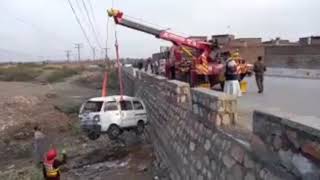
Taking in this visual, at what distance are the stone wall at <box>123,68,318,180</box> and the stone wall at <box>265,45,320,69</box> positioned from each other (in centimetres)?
1981

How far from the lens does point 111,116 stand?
20.9m

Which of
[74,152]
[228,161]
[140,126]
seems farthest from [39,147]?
[228,161]

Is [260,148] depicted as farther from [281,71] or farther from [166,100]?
[281,71]

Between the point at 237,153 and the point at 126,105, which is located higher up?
the point at 237,153

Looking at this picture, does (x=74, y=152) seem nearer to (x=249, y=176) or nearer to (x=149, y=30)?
(x=149, y=30)

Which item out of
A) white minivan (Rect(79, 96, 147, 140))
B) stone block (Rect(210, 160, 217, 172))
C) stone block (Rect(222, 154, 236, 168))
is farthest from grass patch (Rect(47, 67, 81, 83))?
stone block (Rect(222, 154, 236, 168))

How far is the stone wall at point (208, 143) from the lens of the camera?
19.8 feet

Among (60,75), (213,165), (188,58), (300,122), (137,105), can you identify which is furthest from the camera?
(60,75)

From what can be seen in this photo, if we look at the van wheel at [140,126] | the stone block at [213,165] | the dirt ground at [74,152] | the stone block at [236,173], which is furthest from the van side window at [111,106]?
the stone block at [236,173]

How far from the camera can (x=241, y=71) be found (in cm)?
2212

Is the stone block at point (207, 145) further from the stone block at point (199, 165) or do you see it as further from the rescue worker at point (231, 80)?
the rescue worker at point (231, 80)

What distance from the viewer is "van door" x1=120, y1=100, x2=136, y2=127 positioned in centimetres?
2141

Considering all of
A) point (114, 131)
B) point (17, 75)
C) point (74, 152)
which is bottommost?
point (17, 75)

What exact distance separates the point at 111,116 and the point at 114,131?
67cm
